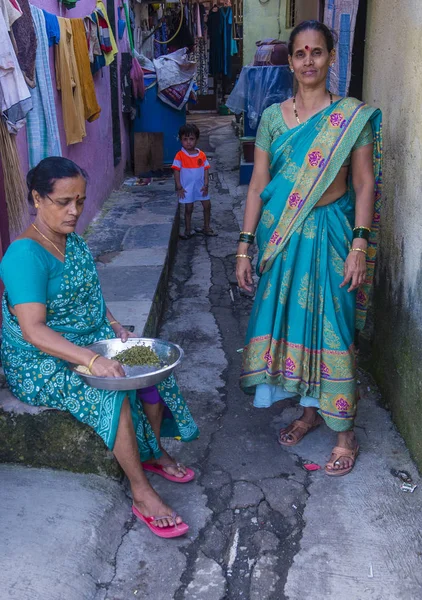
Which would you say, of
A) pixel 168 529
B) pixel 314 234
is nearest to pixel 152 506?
pixel 168 529

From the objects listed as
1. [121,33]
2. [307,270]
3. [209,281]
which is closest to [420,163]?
[307,270]

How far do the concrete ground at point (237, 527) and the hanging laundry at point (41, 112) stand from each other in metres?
1.83

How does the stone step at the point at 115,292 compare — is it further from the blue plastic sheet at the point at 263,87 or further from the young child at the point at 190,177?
the blue plastic sheet at the point at 263,87

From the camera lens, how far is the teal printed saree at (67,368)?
7.82 feet

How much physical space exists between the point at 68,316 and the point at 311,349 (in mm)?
1087

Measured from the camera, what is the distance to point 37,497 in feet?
8.21

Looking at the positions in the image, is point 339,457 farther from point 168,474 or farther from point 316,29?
point 316,29

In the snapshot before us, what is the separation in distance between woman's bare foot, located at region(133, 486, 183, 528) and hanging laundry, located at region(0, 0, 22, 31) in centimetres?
226

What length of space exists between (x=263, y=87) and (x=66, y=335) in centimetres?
731

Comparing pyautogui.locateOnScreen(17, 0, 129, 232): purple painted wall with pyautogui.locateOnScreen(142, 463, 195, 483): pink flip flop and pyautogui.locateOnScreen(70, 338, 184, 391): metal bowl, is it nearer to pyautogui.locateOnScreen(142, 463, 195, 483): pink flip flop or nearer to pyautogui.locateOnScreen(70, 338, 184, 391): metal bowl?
pyautogui.locateOnScreen(70, 338, 184, 391): metal bowl

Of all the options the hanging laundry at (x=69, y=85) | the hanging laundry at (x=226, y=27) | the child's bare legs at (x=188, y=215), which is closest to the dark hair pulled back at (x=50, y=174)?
the hanging laundry at (x=69, y=85)

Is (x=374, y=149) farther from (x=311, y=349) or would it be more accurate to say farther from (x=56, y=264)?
(x=56, y=264)

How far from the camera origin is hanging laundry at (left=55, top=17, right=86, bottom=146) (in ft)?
15.0

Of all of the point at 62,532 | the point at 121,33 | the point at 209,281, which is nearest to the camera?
the point at 62,532
